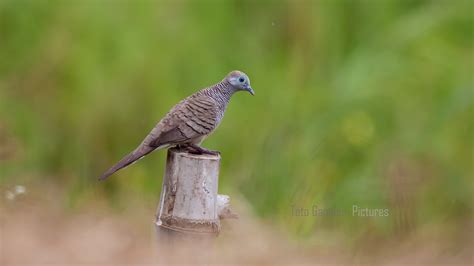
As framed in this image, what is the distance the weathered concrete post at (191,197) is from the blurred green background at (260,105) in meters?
1.90

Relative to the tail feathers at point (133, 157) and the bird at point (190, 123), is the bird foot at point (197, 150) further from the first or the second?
the tail feathers at point (133, 157)

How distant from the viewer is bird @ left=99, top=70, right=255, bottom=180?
11.7ft

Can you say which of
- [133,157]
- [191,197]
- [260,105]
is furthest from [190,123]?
[260,105]

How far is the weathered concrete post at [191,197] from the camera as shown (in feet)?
10.8

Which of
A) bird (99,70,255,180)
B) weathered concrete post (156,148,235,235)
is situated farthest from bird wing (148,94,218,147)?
weathered concrete post (156,148,235,235)

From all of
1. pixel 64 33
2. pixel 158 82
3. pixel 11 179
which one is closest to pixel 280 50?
pixel 158 82

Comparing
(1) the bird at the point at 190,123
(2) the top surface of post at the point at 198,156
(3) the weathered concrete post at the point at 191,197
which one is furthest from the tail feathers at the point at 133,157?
(3) the weathered concrete post at the point at 191,197

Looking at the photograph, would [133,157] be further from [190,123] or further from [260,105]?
[260,105]

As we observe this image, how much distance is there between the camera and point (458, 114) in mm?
5801

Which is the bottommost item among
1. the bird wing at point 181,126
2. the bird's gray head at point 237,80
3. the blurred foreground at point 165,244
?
the blurred foreground at point 165,244

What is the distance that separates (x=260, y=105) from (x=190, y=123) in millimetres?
2231

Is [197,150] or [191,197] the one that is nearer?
[191,197]

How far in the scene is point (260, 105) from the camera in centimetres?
583

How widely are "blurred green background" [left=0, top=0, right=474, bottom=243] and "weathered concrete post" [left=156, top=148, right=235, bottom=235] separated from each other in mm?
1904
